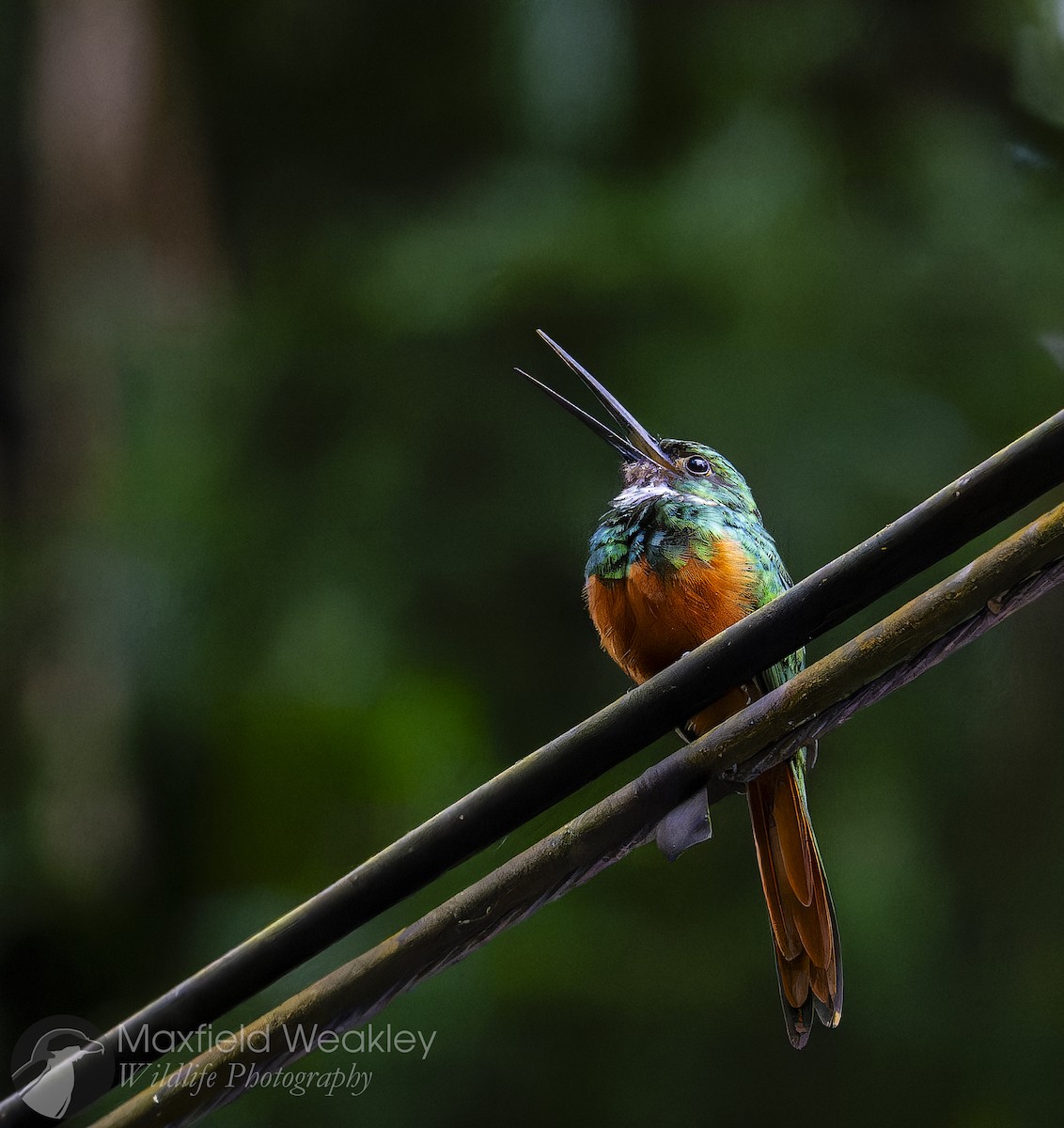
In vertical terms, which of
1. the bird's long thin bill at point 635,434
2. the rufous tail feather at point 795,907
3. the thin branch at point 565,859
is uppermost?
the thin branch at point 565,859

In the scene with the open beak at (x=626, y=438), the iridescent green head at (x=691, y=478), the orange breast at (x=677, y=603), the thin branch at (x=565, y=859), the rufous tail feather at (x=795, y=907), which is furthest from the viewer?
the open beak at (x=626, y=438)

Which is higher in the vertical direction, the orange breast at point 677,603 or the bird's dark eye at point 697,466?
the orange breast at point 677,603

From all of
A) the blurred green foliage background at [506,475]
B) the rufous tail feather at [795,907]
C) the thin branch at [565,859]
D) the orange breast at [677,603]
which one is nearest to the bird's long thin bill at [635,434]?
the orange breast at [677,603]

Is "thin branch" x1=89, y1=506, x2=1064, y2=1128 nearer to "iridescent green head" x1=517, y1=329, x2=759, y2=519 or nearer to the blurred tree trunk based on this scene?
"iridescent green head" x1=517, y1=329, x2=759, y2=519

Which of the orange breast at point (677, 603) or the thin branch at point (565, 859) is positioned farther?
the orange breast at point (677, 603)

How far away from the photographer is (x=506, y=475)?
6.84m

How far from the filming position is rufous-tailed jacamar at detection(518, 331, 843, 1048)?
7.03ft

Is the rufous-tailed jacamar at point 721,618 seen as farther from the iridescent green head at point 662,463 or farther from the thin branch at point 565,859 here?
the thin branch at point 565,859

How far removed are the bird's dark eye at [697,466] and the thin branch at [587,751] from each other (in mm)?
1544

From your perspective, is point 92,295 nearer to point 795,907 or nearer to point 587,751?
point 795,907

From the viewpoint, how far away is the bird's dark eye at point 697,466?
2.94 meters

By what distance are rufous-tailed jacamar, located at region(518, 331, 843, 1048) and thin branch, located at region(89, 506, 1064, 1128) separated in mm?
746

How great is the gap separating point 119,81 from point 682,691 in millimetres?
6905

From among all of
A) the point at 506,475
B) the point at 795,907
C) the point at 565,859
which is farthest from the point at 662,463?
the point at 506,475
